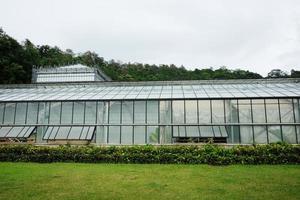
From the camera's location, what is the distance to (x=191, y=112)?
22.4m

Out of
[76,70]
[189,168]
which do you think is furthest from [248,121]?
[76,70]

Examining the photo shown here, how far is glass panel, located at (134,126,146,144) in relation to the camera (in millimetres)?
21625

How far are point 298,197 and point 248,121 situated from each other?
12773mm

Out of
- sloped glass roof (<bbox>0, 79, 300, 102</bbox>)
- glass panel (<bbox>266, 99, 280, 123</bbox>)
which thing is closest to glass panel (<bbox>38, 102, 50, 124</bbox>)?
sloped glass roof (<bbox>0, 79, 300, 102</bbox>)

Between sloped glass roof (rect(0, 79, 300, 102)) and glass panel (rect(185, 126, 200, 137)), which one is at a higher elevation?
sloped glass roof (rect(0, 79, 300, 102))

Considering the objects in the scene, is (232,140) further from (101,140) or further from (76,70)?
(76,70)

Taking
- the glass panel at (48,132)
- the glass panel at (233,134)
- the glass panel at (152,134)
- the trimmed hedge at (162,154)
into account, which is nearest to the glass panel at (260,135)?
the glass panel at (233,134)

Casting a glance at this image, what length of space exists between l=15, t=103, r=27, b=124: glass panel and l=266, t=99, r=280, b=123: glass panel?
19.4 meters

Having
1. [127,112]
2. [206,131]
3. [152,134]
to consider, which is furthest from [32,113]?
[206,131]

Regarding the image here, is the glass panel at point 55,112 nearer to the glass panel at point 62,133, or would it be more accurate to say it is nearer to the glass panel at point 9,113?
the glass panel at point 62,133

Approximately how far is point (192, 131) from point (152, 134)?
305 centimetres

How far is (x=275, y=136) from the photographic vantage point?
818 inches

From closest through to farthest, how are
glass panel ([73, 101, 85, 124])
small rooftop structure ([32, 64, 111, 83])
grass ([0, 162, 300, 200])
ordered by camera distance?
1. grass ([0, 162, 300, 200])
2. glass panel ([73, 101, 85, 124])
3. small rooftop structure ([32, 64, 111, 83])

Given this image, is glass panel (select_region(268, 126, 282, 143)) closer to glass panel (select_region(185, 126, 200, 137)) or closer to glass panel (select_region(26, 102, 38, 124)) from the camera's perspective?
glass panel (select_region(185, 126, 200, 137))
